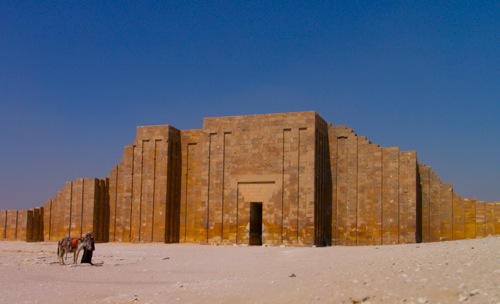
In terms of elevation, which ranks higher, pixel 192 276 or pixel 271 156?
pixel 271 156

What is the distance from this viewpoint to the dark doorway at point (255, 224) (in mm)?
27781

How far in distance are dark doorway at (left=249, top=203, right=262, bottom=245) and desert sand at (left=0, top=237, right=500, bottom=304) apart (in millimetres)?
8058

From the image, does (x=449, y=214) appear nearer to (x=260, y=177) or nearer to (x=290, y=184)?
(x=290, y=184)

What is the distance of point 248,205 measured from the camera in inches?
1086

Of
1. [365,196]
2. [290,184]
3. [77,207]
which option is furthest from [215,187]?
[77,207]

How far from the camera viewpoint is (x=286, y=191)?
2702 cm

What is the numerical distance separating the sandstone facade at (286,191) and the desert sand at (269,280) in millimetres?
7890

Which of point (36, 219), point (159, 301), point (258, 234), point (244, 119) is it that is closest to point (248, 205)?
point (258, 234)

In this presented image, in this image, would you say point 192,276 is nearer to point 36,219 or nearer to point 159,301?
point 159,301

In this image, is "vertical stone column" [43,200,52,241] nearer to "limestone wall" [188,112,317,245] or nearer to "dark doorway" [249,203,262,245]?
"limestone wall" [188,112,317,245]

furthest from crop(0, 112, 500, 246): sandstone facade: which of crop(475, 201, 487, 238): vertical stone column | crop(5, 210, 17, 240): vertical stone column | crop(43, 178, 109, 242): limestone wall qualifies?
crop(5, 210, 17, 240): vertical stone column

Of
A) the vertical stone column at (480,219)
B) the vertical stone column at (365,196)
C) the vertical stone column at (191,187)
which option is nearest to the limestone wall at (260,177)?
the vertical stone column at (191,187)

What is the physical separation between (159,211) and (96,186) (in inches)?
176

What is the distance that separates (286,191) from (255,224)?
8.81 ft
